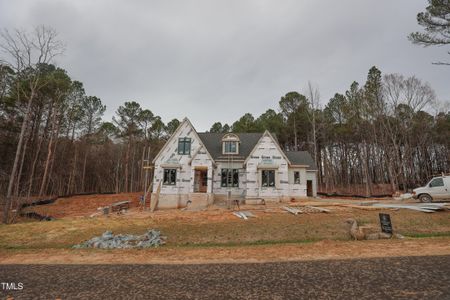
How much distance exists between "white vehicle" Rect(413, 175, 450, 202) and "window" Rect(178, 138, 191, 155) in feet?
67.1

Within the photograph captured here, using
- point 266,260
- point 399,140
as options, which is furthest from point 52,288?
point 399,140

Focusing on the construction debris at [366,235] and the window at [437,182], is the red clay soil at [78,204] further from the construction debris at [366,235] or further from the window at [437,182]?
the window at [437,182]

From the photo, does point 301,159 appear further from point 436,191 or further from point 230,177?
point 436,191

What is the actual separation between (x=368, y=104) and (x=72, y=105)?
151 ft

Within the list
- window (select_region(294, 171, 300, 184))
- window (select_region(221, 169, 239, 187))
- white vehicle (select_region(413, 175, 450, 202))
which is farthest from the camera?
window (select_region(294, 171, 300, 184))

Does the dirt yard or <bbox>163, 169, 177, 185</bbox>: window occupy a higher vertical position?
<bbox>163, 169, 177, 185</bbox>: window

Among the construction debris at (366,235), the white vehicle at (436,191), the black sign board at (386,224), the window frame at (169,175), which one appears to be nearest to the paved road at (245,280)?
the construction debris at (366,235)

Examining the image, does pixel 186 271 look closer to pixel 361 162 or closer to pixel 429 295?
pixel 429 295

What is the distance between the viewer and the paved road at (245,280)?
200 inches

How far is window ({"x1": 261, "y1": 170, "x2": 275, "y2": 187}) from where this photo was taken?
22.0 meters

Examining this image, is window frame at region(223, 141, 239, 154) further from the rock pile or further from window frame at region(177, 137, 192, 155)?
the rock pile

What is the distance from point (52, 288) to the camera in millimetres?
5793

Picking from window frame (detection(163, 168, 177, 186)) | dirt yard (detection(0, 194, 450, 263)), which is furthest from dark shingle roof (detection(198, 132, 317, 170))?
dirt yard (detection(0, 194, 450, 263))

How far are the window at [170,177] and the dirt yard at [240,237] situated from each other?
6.49 m
